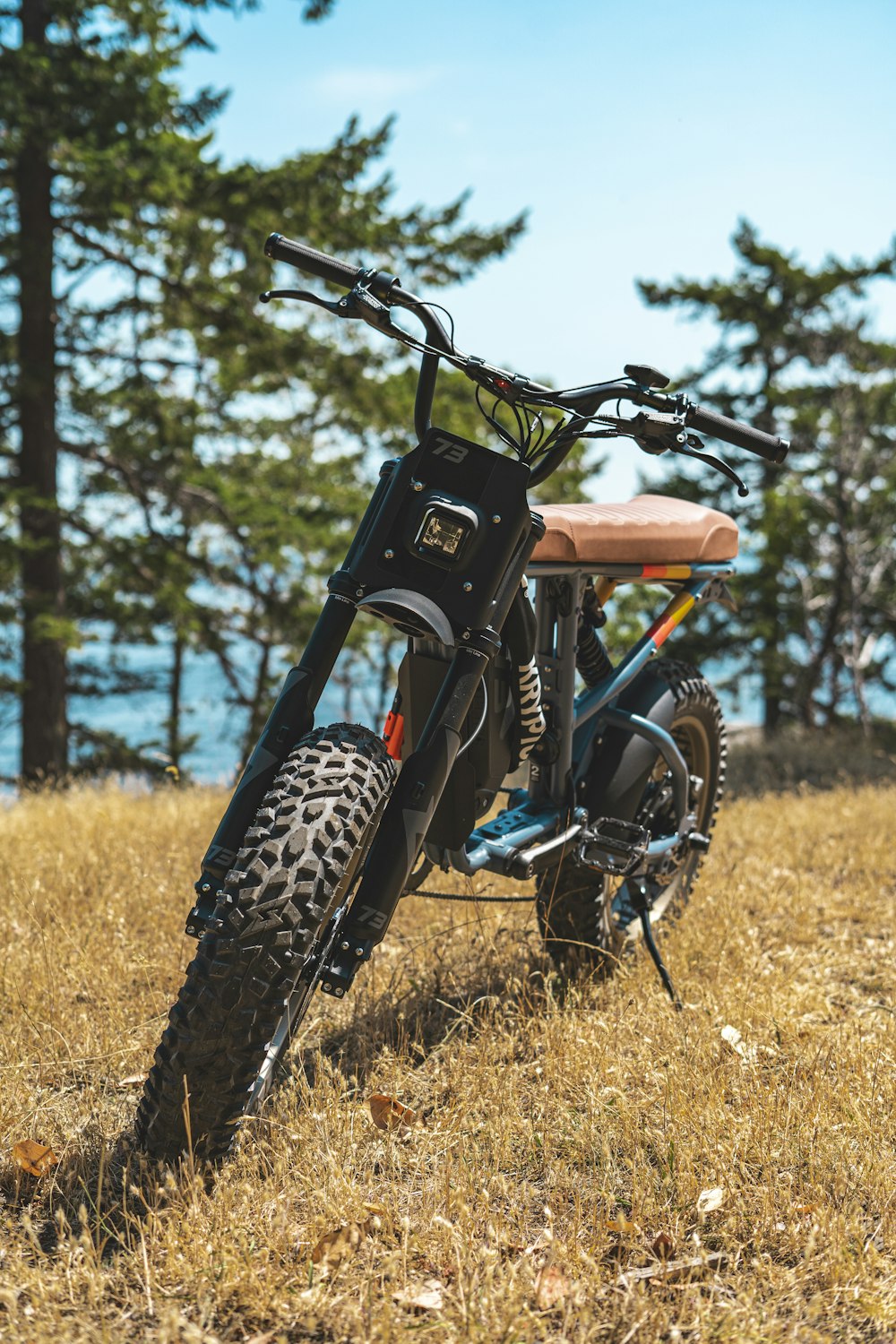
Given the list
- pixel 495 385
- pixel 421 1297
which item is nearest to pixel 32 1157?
pixel 421 1297

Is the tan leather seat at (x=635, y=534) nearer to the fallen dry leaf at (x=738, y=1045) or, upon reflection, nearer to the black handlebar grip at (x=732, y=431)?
the black handlebar grip at (x=732, y=431)

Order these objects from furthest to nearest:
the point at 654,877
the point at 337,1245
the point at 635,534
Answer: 1. the point at 654,877
2. the point at 635,534
3. the point at 337,1245

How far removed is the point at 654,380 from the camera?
2930 millimetres

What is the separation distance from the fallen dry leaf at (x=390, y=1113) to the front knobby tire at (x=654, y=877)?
1.02 metres

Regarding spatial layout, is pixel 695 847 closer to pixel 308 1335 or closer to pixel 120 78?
pixel 308 1335

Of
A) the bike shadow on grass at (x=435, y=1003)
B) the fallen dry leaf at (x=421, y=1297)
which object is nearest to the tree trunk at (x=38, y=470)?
the bike shadow on grass at (x=435, y=1003)

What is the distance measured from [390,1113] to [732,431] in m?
2.08

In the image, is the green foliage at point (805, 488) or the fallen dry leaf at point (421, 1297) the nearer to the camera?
the fallen dry leaf at point (421, 1297)

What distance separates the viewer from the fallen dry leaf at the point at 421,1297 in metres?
2.17

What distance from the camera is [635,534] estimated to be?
12.2 ft

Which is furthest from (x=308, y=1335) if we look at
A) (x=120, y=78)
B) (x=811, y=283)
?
(x=811, y=283)

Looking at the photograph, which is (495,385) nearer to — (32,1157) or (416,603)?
(416,603)

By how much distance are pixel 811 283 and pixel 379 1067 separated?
15.6 metres

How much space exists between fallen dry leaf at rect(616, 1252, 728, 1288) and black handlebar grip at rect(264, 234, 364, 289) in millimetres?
2464
